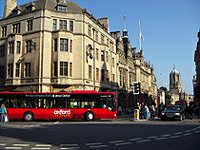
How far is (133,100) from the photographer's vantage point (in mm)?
69375

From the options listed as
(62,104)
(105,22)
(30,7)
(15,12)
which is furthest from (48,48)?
(105,22)

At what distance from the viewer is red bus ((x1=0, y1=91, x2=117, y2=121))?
84.7ft

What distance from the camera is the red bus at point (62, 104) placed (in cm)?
2581

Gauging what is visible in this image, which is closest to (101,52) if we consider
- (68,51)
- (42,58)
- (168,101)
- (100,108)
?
(68,51)

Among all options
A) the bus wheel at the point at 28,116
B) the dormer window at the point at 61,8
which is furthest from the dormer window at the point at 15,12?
the bus wheel at the point at 28,116

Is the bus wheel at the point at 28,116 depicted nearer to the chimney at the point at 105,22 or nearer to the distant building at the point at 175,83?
the chimney at the point at 105,22

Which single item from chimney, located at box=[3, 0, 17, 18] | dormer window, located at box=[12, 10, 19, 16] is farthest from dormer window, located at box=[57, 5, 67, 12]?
chimney, located at box=[3, 0, 17, 18]

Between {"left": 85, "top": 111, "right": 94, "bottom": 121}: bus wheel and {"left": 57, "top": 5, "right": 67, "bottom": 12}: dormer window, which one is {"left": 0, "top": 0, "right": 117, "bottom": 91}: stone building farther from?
{"left": 85, "top": 111, "right": 94, "bottom": 121}: bus wheel

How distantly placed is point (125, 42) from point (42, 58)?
36.9 meters

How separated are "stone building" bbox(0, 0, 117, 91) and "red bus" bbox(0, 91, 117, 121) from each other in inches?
392

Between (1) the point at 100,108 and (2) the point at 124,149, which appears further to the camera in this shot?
(1) the point at 100,108

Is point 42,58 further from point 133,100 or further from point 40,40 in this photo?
point 133,100

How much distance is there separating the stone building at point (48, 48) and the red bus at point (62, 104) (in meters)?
9.96

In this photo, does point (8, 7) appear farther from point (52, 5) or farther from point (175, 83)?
point (175, 83)
